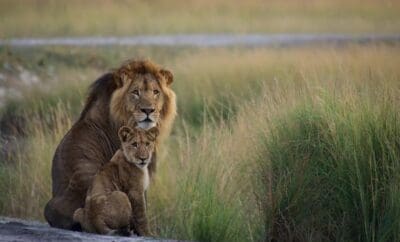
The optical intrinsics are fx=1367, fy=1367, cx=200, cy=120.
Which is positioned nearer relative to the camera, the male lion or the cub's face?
the cub's face

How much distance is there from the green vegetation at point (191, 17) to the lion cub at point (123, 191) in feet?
59.1

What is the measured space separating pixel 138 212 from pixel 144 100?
85 centimetres

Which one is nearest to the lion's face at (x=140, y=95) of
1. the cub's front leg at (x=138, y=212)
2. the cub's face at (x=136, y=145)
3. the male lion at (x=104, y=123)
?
the male lion at (x=104, y=123)

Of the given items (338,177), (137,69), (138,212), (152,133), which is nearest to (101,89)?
(137,69)

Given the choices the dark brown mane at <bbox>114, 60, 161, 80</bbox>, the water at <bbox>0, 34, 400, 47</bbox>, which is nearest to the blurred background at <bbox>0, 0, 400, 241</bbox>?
the dark brown mane at <bbox>114, 60, 161, 80</bbox>

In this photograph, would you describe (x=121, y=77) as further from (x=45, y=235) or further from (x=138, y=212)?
(x=45, y=235)

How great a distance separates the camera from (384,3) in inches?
1425

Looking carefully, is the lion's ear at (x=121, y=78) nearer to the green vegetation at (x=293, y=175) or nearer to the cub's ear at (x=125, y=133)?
the cub's ear at (x=125, y=133)

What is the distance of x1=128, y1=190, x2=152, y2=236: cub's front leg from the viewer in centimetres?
927

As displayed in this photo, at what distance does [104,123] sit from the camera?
32.4 feet

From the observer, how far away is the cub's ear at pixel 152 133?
938 centimetres

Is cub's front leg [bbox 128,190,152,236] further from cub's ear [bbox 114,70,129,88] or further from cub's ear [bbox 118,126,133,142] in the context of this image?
cub's ear [bbox 114,70,129,88]

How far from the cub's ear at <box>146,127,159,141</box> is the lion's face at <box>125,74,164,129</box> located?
0.06m

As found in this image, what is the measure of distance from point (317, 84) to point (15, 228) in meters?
2.76
